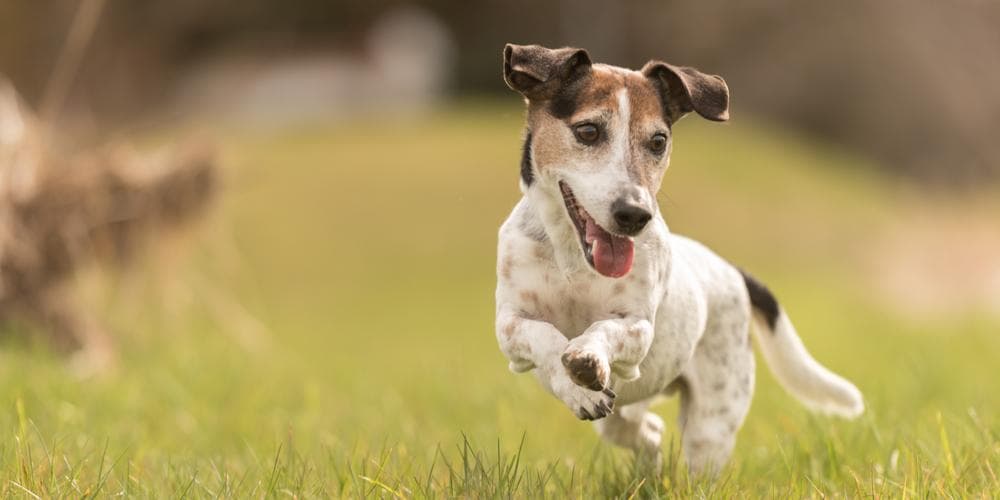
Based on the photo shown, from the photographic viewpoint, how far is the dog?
3146 mm

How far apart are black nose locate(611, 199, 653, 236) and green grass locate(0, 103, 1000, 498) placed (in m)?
0.60

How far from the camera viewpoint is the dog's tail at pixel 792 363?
168 inches

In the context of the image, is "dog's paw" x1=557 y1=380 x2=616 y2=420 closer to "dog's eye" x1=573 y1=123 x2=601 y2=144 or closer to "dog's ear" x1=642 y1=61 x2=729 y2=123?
"dog's eye" x1=573 y1=123 x2=601 y2=144

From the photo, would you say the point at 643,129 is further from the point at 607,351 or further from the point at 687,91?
the point at 607,351

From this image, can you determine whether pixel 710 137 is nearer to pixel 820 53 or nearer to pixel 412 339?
pixel 820 53

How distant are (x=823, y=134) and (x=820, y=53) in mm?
1753

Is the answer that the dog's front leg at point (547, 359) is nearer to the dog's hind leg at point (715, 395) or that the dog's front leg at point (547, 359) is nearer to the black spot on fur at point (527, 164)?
the black spot on fur at point (527, 164)

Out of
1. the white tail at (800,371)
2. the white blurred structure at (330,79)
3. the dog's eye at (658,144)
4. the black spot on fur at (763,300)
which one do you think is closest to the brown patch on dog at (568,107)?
the dog's eye at (658,144)

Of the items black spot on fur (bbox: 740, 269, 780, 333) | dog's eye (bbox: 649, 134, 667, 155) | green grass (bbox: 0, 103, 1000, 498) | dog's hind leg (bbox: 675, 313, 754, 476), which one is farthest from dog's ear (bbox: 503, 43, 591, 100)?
Answer: black spot on fur (bbox: 740, 269, 780, 333)

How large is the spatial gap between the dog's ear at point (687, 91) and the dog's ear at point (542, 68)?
0.76 feet

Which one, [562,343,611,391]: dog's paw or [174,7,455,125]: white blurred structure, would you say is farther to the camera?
[174,7,455,125]: white blurred structure

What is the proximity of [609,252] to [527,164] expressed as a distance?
1.42 ft

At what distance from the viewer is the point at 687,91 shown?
334 centimetres

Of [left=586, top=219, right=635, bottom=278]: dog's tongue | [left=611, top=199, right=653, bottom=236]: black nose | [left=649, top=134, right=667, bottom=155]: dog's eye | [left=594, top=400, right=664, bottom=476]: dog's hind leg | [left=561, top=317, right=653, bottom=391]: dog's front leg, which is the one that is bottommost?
[left=594, top=400, right=664, bottom=476]: dog's hind leg
